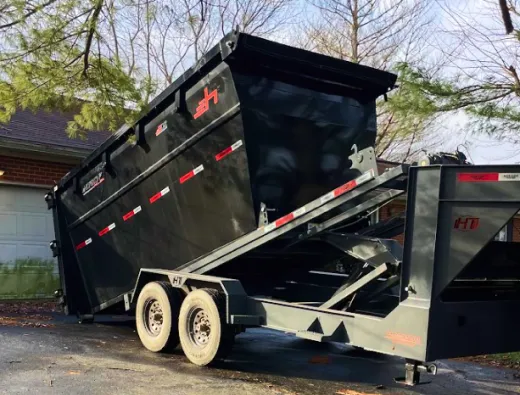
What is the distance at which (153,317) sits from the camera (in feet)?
24.0

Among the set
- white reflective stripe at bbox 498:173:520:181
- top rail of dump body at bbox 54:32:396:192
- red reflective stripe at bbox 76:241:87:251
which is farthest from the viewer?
red reflective stripe at bbox 76:241:87:251

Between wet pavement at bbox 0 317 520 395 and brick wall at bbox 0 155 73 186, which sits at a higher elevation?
brick wall at bbox 0 155 73 186

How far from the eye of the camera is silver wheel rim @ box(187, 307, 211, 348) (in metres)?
6.48

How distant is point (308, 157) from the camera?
22.2 ft

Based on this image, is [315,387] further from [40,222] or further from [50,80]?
[40,222]

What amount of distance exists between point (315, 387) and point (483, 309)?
1642 mm

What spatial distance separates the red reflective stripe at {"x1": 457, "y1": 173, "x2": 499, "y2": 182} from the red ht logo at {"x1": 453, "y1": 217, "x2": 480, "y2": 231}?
278 mm

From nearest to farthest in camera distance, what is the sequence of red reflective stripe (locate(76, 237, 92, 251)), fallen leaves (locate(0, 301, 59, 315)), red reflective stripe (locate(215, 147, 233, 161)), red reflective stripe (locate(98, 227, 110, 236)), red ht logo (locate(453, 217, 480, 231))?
red ht logo (locate(453, 217, 480, 231)) < red reflective stripe (locate(215, 147, 233, 161)) < red reflective stripe (locate(98, 227, 110, 236)) < red reflective stripe (locate(76, 237, 92, 251)) < fallen leaves (locate(0, 301, 59, 315))

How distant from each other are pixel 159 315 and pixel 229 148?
7.11 ft

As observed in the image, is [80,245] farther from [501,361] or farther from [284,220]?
[501,361]

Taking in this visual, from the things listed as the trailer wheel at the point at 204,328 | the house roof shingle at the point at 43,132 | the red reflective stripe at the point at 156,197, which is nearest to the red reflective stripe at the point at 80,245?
the red reflective stripe at the point at 156,197

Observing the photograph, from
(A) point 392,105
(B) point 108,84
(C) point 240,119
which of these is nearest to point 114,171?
(B) point 108,84

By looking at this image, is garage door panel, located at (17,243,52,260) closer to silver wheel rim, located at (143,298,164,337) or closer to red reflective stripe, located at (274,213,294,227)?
silver wheel rim, located at (143,298,164,337)

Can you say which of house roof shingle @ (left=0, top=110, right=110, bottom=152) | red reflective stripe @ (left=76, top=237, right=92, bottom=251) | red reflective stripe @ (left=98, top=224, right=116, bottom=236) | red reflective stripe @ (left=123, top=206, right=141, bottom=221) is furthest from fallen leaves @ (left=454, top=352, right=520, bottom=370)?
house roof shingle @ (left=0, top=110, right=110, bottom=152)
